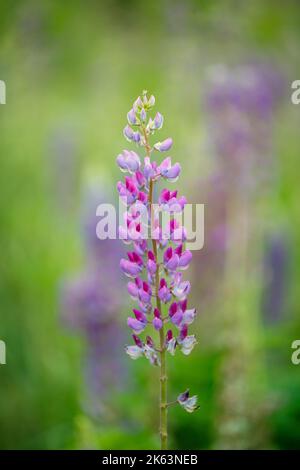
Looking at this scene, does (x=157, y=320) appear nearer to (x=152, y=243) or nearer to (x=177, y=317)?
(x=177, y=317)

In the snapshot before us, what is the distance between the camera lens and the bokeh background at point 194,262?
347 centimetres

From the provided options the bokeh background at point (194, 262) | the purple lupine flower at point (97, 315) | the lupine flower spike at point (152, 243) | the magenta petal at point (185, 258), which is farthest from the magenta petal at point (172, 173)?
the purple lupine flower at point (97, 315)

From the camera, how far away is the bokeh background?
3469mm

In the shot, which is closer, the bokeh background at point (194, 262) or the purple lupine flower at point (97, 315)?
the bokeh background at point (194, 262)

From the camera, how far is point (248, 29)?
4723 millimetres

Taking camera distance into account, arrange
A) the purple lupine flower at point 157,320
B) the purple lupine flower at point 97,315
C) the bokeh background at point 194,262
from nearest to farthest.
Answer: the purple lupine flower at point 157,320, the bokeh background at point 194,262, the purple lupine flower at point 97,315

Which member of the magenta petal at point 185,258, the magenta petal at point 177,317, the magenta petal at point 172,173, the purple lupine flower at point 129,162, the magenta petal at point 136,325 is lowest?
the magenta petal at point 136,325

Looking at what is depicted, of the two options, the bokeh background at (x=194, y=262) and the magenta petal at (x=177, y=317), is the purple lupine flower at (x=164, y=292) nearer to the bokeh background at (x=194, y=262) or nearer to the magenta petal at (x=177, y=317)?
the magenta petal at (x=177, y=317)

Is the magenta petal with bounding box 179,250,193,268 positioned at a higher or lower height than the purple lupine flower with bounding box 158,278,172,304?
higher

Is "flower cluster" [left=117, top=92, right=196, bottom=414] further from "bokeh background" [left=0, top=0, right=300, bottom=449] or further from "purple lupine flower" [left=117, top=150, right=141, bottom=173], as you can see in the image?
"bokeh background" [left=0, top=0, right=300, bottom=449]

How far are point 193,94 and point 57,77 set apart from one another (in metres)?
2.49

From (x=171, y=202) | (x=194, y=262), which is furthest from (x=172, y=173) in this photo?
(x=194, y=262)

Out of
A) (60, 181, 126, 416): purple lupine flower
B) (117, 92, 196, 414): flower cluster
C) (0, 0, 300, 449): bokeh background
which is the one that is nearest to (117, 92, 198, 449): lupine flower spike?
(117, 92, 196, 414): flower cluster

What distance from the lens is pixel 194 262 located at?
453 cm
